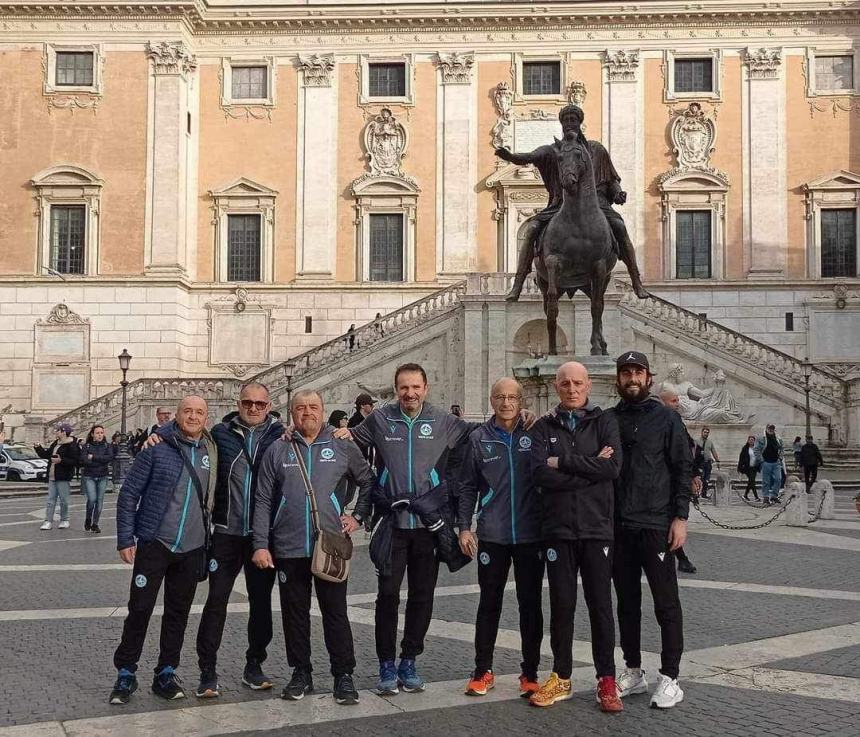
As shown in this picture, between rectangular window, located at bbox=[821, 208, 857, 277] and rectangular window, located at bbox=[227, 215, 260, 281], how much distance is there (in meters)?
20.8

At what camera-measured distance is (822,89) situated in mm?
38469

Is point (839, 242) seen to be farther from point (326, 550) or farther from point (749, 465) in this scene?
point (326, 550)

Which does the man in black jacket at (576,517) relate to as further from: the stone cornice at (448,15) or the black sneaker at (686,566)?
the stone cornice at (448,15)

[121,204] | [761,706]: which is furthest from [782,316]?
[761,706]

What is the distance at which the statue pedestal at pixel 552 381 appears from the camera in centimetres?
1365

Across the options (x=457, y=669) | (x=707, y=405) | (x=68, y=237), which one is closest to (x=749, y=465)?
(x=707, y=405)

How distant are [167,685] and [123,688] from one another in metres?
0.25

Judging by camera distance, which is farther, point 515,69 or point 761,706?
point 515,69

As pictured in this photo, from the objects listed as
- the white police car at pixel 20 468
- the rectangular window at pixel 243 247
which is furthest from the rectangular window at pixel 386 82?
the white police car at pixel 20 468

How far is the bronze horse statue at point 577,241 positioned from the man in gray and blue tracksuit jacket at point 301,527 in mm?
7523

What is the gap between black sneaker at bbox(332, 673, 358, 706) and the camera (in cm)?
608

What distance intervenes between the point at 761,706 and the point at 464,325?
26.2 meters

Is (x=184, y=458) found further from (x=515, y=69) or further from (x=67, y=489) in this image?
(x=515, y=69)

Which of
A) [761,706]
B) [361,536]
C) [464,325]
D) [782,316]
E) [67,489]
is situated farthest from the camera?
[782,316]
